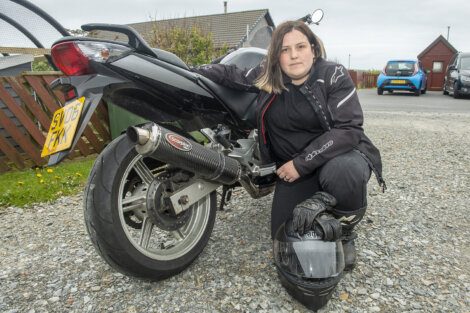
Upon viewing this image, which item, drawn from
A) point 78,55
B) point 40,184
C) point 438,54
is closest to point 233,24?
point 438,54

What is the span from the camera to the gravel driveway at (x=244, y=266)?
187 cm

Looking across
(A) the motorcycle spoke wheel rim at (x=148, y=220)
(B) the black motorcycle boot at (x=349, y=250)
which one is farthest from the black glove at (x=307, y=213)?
(A) the motorcycle spoke wheel rim at (x=148, y=220)

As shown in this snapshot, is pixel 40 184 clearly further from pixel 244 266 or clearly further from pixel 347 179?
pixel 347 179

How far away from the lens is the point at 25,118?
4531mm

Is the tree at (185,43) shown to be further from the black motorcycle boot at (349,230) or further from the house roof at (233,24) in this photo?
the black motorcycle boot at (349,230)

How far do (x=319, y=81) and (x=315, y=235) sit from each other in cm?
82

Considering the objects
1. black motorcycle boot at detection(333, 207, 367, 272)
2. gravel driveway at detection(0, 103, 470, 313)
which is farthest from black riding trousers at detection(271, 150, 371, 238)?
gravel driveway at detection(0, 103, 470, 313)

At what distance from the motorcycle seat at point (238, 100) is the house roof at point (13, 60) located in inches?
209

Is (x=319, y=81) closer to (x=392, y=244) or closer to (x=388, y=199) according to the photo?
(x=392, y=244)

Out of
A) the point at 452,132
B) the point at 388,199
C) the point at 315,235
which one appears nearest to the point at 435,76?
the point at 452,132

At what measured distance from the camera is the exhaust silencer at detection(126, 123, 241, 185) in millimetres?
1592

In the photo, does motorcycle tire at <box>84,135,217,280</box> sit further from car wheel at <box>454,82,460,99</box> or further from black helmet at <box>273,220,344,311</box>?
car wheel at <box>454,82,460,99</box>

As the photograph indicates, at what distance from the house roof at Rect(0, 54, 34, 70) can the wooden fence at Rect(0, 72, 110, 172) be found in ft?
6.18

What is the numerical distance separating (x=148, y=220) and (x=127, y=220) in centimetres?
13
